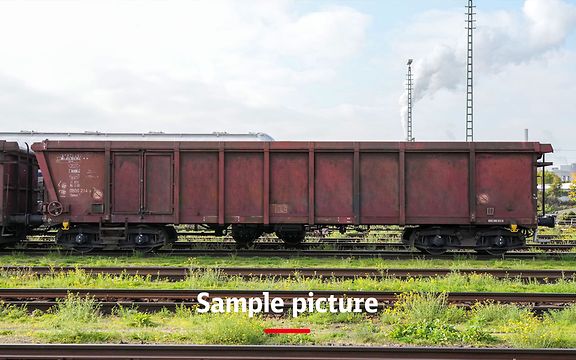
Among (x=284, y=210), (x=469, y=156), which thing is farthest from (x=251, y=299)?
(x=469, y=156)

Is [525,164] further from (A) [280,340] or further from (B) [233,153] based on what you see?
(A) [280,340]

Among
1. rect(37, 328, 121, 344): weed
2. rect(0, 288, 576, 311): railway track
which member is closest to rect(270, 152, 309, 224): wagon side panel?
rect(0, 288, 576, 311): railway track

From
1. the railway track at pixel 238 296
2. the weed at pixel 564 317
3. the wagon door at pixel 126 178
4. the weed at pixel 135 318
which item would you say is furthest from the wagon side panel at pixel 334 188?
the weed at pixel 135 318

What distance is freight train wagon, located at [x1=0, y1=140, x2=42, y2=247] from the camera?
14.4 m

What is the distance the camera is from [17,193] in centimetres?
1500

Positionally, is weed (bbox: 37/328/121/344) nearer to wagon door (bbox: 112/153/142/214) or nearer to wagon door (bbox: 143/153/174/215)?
wagon door (bbox: 143/153/174/215)

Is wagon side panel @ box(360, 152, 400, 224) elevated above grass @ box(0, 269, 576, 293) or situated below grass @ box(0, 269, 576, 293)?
above

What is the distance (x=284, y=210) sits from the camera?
14.4m

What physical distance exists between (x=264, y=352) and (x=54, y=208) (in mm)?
10284

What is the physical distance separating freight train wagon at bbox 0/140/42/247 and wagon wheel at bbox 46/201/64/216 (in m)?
0.77

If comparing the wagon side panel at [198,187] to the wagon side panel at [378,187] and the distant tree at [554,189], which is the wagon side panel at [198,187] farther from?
the distant tree at [554,189]

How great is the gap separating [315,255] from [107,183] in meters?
6.10

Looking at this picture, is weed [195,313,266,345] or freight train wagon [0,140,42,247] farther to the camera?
freight train wagon [0,140,42,247]

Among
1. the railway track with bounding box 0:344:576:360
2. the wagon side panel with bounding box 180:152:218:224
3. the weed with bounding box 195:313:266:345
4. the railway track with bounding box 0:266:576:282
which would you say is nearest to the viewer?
the railway track with bounding box 0:344:576:360
